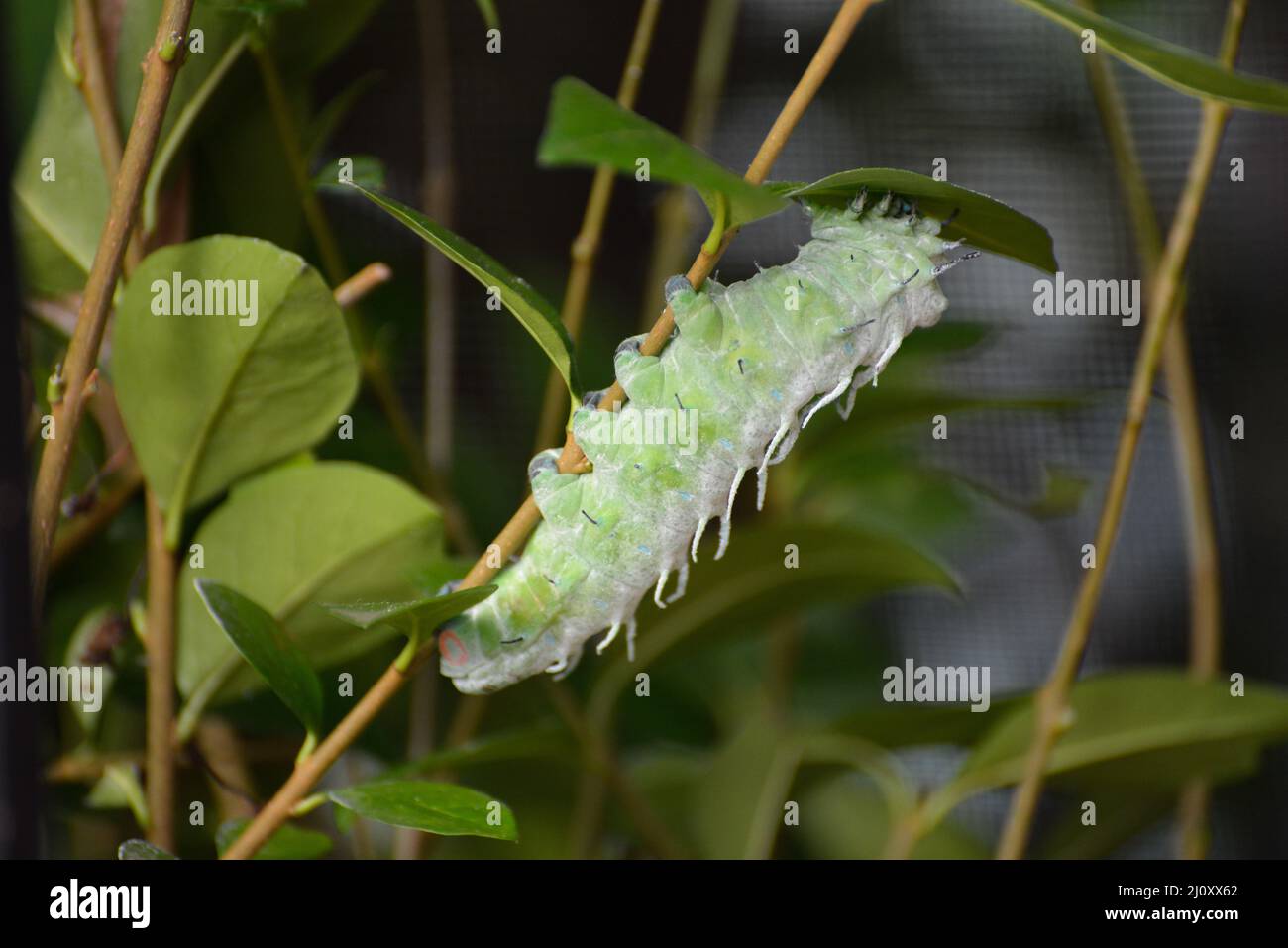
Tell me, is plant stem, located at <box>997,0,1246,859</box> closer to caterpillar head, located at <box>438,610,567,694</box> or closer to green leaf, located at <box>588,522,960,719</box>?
green leaf, located at <box>588,522,960,719</box>

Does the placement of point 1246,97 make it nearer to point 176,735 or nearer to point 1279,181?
point 176,735

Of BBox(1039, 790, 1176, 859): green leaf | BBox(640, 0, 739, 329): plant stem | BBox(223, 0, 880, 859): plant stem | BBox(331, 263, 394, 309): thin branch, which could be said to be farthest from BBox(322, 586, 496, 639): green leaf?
BBox(1039, 790, 1176, 859): green leaf

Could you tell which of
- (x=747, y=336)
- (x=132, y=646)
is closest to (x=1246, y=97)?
(x=747, y=336)

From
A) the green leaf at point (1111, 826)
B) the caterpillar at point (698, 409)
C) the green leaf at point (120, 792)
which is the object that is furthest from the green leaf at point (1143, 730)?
the green leaf at point (120, 792)

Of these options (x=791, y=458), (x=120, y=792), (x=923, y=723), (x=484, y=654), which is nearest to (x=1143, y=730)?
(x=923, y=723)

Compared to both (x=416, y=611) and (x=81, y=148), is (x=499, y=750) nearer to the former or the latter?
(x=416, y=611)

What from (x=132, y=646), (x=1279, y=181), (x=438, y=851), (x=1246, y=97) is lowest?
(x=438, y=851)
